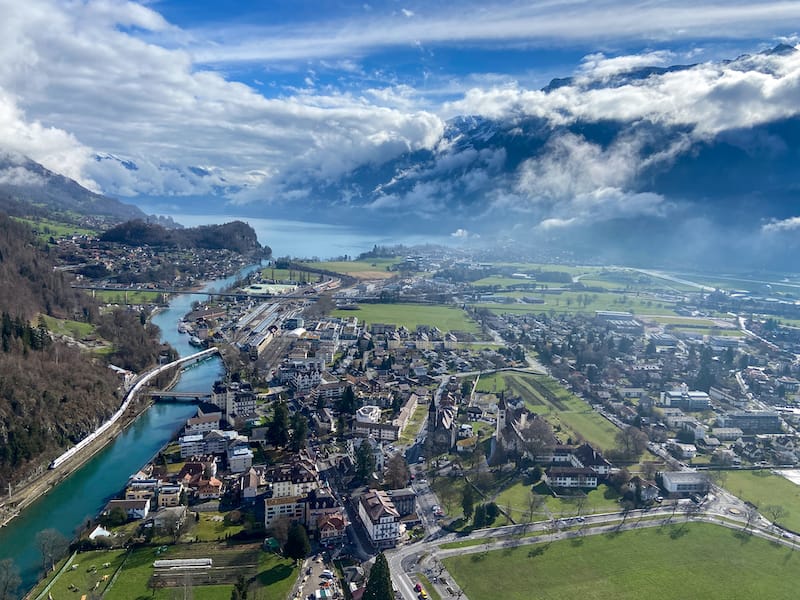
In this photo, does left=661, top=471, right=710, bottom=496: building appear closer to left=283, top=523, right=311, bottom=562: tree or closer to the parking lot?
the parking lot

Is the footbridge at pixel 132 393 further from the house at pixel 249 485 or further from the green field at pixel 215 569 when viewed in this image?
the green field at pixel 215 569

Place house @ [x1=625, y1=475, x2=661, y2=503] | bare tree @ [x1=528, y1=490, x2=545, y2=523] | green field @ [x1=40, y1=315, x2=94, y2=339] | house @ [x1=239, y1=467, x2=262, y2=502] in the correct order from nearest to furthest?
bare tree @ [x1=528, y1=490, x2=545, y2=523], house @ [x1=239, y1=467, x2=262, y2=502], house @ [x1=625, y1=475, x2=661, y2=503], green field @ [x1=40, y1=315, x2=94, y2=339]

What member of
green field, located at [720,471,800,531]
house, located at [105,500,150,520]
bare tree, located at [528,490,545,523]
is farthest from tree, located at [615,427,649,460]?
house, located at [105,500,150,520]

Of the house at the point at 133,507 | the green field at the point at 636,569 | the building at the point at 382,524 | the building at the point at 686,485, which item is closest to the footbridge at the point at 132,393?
the house at the point at 133,507

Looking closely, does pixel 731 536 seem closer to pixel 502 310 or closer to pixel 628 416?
pixel 628 416

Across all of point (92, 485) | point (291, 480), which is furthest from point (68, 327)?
point (291, 480)

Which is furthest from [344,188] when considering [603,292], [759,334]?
[759,334]

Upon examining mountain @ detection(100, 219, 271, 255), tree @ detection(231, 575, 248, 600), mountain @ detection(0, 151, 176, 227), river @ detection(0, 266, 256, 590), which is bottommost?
river @ detection(0, 266, 256, 590)

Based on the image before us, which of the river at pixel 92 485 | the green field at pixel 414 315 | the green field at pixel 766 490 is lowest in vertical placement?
the river at pixel 92 485
